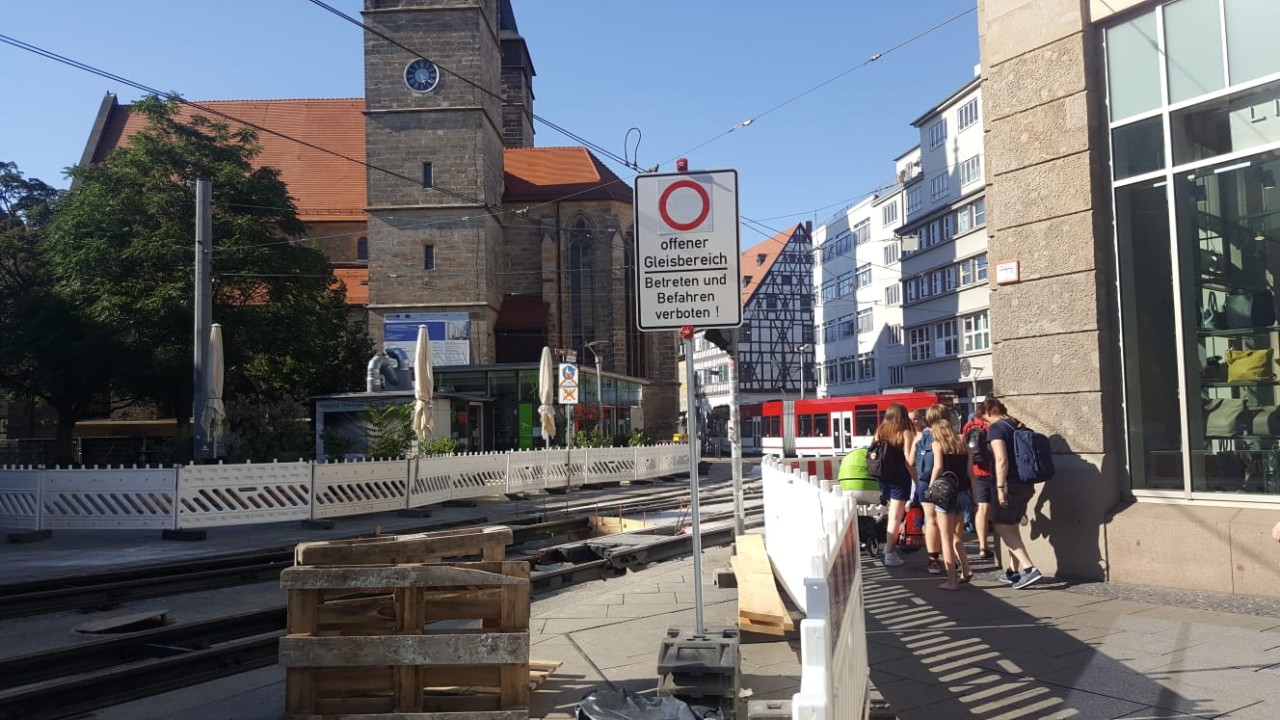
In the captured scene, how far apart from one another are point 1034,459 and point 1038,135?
2.92 metres

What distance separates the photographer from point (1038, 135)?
9039 mm

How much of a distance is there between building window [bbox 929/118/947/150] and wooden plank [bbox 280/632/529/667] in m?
52.8

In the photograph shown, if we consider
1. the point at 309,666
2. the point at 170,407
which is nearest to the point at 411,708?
the point at 309,666

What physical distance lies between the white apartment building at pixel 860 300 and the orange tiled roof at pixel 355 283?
2763cm

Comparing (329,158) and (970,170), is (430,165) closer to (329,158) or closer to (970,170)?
(329,158)

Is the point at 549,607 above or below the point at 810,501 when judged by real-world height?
below

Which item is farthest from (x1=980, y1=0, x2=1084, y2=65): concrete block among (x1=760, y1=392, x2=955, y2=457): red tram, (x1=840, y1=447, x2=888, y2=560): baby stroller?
(x1=760, y1=392, x2=955, y2=457): red tram

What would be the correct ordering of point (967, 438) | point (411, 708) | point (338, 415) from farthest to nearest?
point (338, 415)
point (967, 438)
point (411, 708)

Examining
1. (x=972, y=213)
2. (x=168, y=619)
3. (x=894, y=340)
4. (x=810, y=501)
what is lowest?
(x=168, y=619)

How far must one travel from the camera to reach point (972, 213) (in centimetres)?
5022

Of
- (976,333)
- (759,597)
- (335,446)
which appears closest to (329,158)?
(976,333)

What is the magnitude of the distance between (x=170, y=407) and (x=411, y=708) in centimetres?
4255

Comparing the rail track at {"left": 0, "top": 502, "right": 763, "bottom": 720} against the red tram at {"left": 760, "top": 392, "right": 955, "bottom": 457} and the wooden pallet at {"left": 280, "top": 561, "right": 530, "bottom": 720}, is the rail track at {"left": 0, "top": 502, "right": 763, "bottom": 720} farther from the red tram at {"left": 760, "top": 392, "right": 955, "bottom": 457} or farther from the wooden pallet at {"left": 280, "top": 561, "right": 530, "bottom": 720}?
the red tram at {"left": 760, "top": 392, "right": 955, "bottom": 457}

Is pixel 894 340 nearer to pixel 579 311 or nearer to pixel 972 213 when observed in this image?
pixel 972 213
